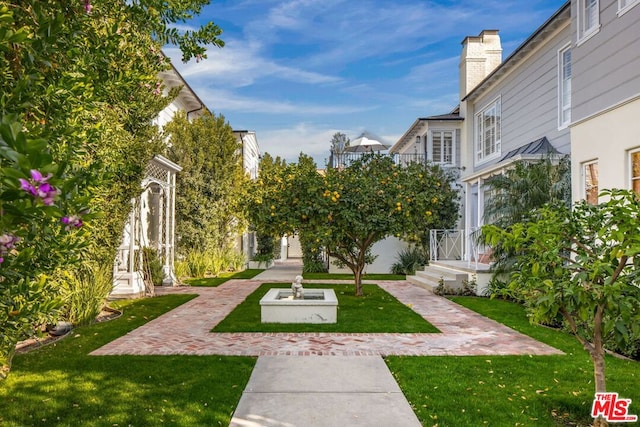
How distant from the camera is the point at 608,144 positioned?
827 cm

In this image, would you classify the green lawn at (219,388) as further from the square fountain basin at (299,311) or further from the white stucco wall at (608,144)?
the white stucco wall at (608,144)

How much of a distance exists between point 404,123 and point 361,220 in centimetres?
1402

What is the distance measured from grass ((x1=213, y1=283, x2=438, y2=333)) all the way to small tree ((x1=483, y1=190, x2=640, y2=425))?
14.6ft

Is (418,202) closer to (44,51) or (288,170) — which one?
(288,170)

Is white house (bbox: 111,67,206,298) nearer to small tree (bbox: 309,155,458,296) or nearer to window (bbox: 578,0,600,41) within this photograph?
small tree (bbox: 309,155,458,296)

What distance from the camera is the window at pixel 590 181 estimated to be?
8.92 m

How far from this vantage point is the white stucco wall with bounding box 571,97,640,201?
771 centimetres

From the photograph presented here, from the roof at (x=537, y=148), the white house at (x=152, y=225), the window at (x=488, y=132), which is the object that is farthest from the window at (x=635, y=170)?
the white house at (x=152, y=225)

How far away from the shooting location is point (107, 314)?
9883 millimetres

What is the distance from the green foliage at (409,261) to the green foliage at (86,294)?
12.7 metres

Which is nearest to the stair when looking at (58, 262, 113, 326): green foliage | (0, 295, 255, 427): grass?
(0, 295, 255, 427): grass

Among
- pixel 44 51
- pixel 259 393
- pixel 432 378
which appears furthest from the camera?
pixel 432 378

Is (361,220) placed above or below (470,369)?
above

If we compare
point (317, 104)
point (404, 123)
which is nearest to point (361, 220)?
point (404, 123)
